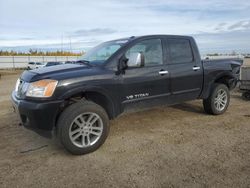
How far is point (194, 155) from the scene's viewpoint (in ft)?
14.0

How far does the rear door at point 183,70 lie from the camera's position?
5699 millimetres

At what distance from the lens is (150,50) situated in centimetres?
543

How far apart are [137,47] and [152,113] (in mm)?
2225

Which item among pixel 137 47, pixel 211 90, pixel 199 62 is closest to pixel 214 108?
pixel 211 90

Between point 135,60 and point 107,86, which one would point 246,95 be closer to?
point 135,60

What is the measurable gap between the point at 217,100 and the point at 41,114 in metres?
4.26

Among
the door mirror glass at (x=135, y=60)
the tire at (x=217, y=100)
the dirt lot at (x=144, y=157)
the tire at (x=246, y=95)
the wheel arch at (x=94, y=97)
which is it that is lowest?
the dirt lot at (x=144, y=157)

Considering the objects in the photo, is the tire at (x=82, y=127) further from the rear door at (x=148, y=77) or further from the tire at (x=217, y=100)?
the tire at (x=217, y=100)

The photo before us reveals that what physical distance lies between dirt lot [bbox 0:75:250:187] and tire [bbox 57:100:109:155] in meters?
0.17

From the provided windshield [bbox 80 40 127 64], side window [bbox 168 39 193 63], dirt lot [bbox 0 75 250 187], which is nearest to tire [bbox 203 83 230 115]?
dirt lot [bbox 0 75 250 187]

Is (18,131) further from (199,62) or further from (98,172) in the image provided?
(199,62)

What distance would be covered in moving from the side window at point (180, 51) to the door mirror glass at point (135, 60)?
1.06 meters

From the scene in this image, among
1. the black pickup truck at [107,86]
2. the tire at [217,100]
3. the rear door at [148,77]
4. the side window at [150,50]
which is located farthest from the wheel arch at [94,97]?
the tire at [217,100]

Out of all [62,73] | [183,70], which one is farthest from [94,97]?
[183,70]
